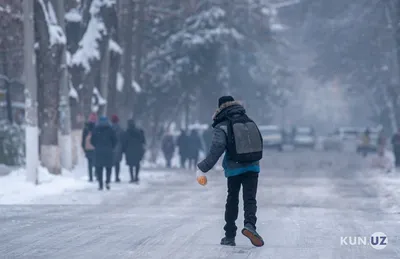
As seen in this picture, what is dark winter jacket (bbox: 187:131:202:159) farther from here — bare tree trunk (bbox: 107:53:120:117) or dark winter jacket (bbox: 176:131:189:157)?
bare tree trunk (bbox: 107:53:120:117)

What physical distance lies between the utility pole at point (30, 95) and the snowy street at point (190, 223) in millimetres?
1498

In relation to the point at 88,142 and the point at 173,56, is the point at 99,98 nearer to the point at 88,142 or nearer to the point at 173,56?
the point at 88,142

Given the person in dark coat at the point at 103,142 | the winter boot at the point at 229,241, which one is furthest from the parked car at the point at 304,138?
the winter boot at the point at 229,241

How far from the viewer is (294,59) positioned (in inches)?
3824

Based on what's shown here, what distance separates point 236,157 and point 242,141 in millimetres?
199

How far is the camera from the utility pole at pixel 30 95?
70.6 feet

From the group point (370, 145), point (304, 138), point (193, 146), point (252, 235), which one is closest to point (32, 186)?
point (252, 235)

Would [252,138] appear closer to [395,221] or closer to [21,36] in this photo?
[395,221]

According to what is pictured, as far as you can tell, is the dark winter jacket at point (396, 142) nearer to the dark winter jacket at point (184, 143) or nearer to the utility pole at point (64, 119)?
the dark winter jacket at point (184, 143)

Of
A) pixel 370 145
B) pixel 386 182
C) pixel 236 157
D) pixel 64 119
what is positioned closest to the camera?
pixel 236 157

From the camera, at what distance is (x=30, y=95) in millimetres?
21859

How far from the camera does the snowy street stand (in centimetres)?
1039

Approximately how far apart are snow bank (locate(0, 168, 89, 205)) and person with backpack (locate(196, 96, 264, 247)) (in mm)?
8116

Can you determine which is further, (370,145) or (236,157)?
(370,145)
